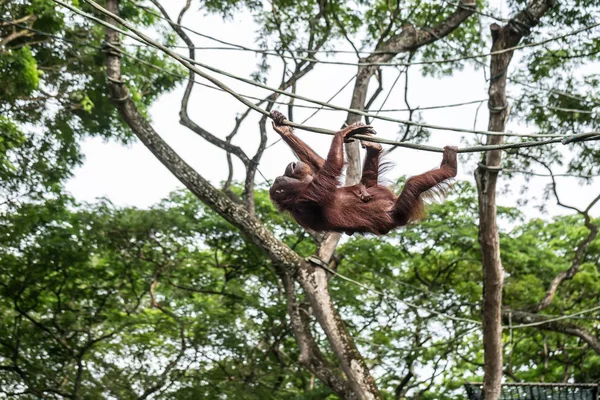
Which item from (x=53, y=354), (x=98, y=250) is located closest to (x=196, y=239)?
(x=98, y=250)

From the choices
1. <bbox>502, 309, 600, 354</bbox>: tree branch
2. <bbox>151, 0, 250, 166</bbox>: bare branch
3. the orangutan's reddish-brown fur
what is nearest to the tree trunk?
the orangutan's reddish-brown fur

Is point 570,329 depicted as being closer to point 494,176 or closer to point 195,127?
point 494,176

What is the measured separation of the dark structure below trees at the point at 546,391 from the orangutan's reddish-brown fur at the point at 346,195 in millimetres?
3163

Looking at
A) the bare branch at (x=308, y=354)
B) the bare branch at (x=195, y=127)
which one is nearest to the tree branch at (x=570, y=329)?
the bare branch at (x=308, y=354)

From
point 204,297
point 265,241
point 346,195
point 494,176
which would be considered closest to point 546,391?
point 494,176

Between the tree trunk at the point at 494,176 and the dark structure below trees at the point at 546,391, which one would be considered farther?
the dark structure below trees at the point at 546,391

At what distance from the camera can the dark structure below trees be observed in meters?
7.26

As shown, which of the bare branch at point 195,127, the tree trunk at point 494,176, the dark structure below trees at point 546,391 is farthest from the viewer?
Result: the bare branch at point 195,127

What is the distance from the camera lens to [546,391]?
7.46 m

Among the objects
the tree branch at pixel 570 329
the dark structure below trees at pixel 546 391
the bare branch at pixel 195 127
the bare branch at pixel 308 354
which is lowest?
the dark structure below trees at pixel 546 391

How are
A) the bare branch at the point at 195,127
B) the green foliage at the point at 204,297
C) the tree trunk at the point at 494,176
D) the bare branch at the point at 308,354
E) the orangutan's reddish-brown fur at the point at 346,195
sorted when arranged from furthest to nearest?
1. the green foliage at the point at 204,297
2. the bare branch at the point at 195,127
3. the bare branch at the point at 308,354
4. the tree trunk at the point at 494,176
5. the orangutan's reddish-brown fur at the point at 346,195

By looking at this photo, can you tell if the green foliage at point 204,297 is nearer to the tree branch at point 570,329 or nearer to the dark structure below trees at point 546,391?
the tree branch at point 570,329

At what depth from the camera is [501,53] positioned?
6633 mm

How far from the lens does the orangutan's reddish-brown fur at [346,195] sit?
181 inches
